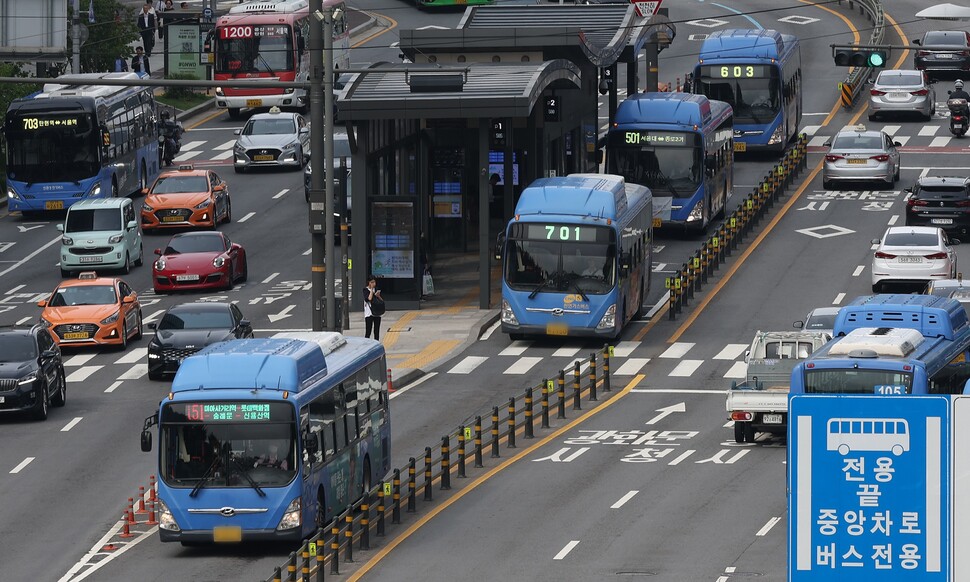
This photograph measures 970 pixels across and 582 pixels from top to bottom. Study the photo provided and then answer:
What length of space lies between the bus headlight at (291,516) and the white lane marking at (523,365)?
15.1m

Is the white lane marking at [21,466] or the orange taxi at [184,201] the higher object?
the orange taxi at [184,201]

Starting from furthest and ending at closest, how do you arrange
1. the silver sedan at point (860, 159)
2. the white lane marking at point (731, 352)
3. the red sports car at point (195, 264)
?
1. the silver sedan at point (860, 159)
2. the red sports car at point (195, 264)
3. the white lane marking at point (731, 352)

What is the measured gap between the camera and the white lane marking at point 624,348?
4165 cm

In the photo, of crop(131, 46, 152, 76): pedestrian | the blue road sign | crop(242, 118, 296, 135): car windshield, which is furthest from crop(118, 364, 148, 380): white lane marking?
crop(131, 46, 152, 76): pedestrian

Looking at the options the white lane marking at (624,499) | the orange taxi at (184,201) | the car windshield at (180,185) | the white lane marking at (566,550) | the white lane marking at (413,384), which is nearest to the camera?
the white lane marking at (566,550)

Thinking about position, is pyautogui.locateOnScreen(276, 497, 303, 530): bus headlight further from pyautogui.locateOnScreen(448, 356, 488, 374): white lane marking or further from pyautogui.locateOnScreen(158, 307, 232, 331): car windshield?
pyautogui.locateOnScreen(448, 356, 488, 374): white lane marking

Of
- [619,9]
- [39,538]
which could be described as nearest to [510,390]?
[39,538]

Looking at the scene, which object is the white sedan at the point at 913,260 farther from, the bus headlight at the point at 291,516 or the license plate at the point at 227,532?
the license plate at the point at 227,532

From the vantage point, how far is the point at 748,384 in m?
32.6

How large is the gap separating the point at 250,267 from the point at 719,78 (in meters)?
18.7

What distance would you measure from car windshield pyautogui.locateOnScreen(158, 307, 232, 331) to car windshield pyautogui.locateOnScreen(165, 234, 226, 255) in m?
9.82

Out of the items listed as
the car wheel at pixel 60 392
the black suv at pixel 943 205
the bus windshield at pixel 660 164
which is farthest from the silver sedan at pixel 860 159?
the car wheel at pixel 60 392

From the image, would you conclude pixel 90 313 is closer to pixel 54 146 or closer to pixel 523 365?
pixel 523 365

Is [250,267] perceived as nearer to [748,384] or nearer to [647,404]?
[647,404]
